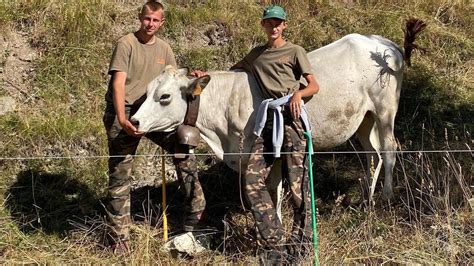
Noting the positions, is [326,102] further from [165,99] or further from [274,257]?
[274,257]

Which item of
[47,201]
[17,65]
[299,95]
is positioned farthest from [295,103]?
[17,65]

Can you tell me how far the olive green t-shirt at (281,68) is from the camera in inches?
204

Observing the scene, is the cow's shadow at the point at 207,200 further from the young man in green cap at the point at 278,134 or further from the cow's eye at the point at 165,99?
the cow's eye at the point at 165,99

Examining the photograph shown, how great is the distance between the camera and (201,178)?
22.5 ft

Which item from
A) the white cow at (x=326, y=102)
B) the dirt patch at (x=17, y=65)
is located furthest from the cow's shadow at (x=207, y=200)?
the dirt patch at (x=17, y=65)

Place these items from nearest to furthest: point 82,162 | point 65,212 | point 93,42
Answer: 1. point 65,212
2. point 82,162
3. point 93,42

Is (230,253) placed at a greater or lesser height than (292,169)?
lesser

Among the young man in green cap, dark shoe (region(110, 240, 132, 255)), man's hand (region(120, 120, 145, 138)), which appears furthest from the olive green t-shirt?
dark shoe (region(110, 240, 132, 255))

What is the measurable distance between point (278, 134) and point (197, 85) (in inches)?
34.2

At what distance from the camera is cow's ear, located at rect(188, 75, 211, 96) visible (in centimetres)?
538

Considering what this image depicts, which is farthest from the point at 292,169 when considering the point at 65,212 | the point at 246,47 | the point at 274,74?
the point at 246,47

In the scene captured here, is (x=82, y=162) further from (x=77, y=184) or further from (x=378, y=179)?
(x=378, y=179)

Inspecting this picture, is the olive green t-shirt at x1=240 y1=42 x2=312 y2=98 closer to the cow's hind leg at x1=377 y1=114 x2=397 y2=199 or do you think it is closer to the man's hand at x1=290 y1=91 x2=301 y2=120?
the man's hand at x1=290 y1=91 x2=301 y2=120

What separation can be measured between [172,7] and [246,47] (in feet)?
4.62
